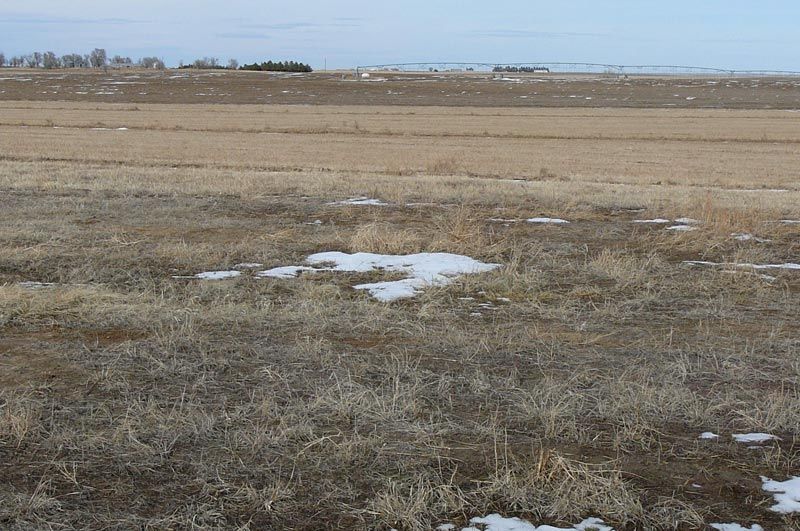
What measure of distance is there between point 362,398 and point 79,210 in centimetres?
891

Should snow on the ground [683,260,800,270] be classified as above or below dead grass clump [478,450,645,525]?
above

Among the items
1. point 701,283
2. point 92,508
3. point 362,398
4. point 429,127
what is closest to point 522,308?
point 701,283

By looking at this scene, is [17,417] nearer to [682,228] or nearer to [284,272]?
[284,272]

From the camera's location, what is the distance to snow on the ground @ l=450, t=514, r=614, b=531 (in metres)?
3.62

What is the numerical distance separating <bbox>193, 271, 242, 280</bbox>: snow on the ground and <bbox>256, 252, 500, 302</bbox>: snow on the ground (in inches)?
10.1

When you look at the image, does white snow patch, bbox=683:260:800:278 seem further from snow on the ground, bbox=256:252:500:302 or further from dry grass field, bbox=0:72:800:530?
snow on the ground, bbox=256:252:500:302

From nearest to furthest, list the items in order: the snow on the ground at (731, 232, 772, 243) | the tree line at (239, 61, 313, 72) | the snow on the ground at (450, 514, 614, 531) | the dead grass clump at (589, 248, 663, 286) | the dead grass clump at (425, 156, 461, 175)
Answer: the snow on the ground at (450, 514, 614, 531), the dead grass clump at (589, 248, 663, 286), the snow on the ground at (731, 232, 772, 243), the dead grass clump at (425, 156, 461, 175), the tree line at (239, 61, 313, 72)

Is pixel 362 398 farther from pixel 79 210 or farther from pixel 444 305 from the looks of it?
pixel 79 210

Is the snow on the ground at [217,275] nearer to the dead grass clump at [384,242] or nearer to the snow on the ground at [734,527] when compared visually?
the dead grass clump at [384,242]

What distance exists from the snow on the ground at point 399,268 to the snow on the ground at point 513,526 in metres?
3.93

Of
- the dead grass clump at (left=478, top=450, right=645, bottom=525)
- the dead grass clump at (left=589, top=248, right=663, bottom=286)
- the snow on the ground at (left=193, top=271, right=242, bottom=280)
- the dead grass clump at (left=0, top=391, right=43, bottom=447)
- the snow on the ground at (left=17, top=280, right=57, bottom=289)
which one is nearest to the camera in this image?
the dead grass clump at (left=478, top=450, right=645, bottom=525)

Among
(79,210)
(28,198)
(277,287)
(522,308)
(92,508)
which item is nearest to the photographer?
(92,508)

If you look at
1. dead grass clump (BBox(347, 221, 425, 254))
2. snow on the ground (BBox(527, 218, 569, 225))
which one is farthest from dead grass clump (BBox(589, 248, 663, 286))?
snow on the ground (BBox(527, 218, 569, 225))

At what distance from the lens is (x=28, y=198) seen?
45.1 feet
